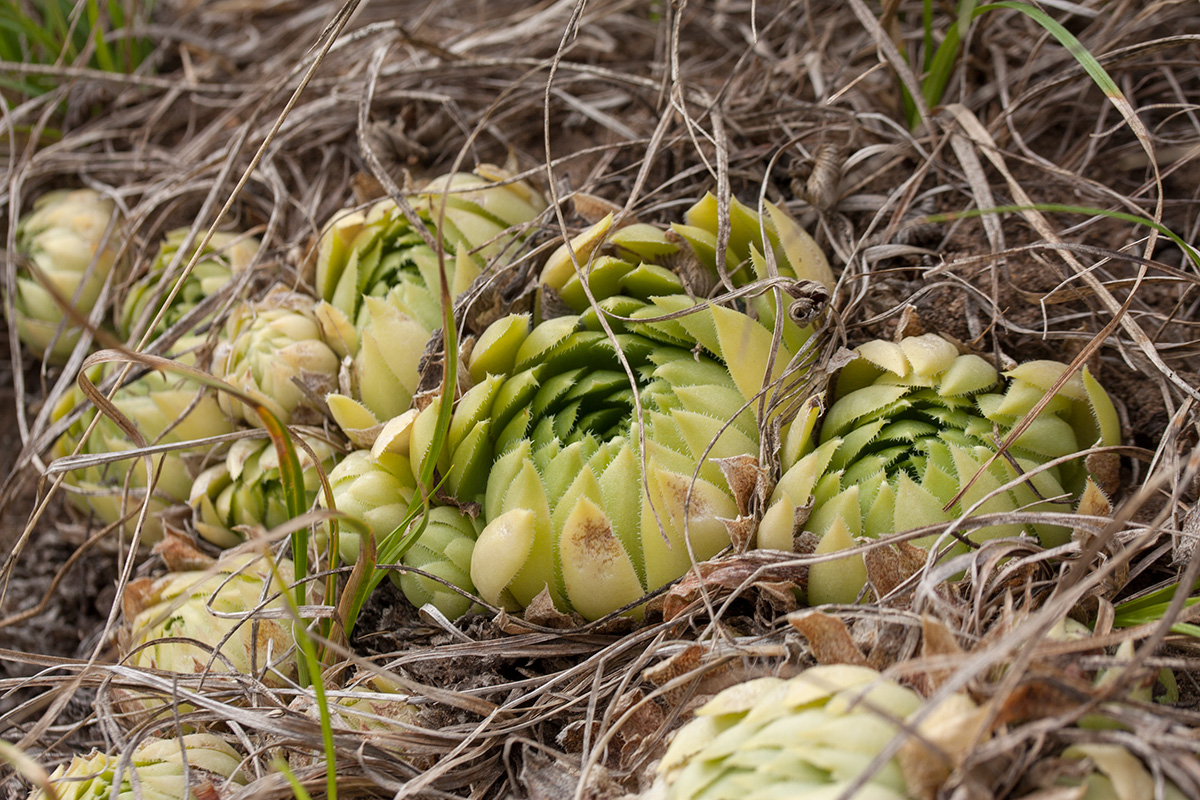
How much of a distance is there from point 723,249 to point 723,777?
0.68 metres

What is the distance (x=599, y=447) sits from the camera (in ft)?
3.44

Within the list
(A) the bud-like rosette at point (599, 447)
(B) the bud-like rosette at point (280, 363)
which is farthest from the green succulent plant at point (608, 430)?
(B) the bud-like rosette at point (280, 363)

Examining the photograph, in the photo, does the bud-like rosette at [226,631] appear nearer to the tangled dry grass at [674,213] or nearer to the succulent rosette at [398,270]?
the tangled dry grass at [674,213]

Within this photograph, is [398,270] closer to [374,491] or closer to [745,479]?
[374,491]

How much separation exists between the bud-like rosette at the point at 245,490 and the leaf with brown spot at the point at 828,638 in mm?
754

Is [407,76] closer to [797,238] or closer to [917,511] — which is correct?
[797,238]

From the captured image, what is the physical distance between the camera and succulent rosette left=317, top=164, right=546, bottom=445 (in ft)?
4.10

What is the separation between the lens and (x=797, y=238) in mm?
1177

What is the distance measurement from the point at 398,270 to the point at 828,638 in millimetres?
849

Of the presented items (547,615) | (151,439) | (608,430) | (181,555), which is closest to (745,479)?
(608,430)

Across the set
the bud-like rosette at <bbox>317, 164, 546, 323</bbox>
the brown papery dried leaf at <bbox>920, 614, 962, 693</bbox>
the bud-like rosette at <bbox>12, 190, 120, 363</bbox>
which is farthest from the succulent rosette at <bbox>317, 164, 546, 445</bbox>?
the brown papery dried leaf at <bbox>920, 614, 962, 693</bbox>

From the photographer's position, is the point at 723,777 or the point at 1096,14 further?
the point at 1096,14

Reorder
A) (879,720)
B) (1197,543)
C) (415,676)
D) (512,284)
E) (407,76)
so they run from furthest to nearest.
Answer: (407,76) → (512,284) → (415,676) → (1197,543) → (879,720)

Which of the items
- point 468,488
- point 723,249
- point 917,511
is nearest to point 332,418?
point 468,488
